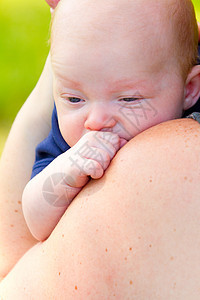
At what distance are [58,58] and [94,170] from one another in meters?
0.30

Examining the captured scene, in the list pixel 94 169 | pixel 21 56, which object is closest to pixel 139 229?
pixel 94 169

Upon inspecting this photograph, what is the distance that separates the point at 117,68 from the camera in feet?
3.04

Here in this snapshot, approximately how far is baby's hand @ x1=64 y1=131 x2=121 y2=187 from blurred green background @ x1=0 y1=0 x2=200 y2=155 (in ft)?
5.78

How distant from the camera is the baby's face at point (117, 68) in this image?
36.3 inches

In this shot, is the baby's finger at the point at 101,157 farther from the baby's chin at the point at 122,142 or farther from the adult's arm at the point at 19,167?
the adult's arm at the point at 19,167

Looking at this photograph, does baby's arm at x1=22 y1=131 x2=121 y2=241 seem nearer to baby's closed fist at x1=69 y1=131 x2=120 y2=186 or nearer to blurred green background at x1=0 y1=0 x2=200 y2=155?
baby's closed fist at x1=69 y1=131 x2=120 y2=186

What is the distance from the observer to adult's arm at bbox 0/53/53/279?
4.14 feet

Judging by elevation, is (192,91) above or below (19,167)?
above

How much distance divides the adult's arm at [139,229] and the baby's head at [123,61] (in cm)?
10

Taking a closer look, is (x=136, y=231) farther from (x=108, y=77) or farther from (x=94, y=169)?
(x=108, y=77)

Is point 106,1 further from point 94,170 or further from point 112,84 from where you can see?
point 94,170

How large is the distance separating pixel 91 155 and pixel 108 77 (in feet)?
0.56

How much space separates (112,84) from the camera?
936mm

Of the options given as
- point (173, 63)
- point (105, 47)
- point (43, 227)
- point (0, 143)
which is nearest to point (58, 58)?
point (105, 47)
